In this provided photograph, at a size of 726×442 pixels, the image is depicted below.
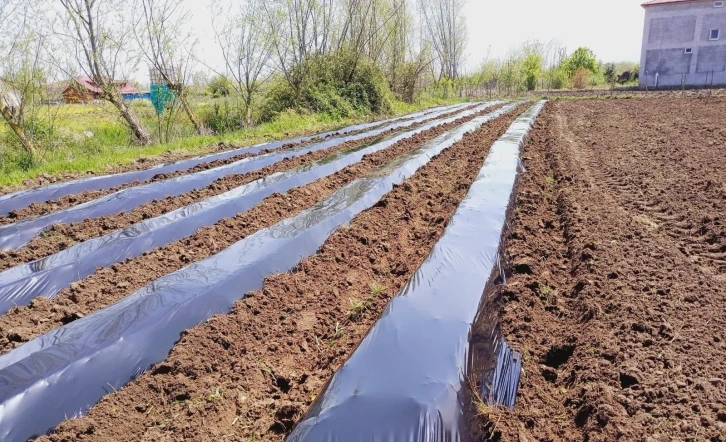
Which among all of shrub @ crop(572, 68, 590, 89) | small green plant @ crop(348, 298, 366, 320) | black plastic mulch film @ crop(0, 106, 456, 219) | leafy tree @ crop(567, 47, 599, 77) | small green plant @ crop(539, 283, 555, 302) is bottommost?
small green plant @ crop(348, 298, 366, 320)

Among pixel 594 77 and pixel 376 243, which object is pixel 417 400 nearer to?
pixel 376 243

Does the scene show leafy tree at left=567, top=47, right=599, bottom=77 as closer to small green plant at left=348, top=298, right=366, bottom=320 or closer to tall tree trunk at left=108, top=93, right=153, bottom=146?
tall tree trunk at left=108, top=93, right=153, bottom=146

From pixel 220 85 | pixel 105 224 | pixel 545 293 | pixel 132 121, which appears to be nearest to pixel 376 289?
pixel 545 293

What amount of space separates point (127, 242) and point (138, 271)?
1.79 ft

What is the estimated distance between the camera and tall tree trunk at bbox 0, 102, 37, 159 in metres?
8.90

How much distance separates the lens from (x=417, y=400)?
1.77 meters

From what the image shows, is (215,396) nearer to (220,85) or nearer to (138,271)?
(138,271)

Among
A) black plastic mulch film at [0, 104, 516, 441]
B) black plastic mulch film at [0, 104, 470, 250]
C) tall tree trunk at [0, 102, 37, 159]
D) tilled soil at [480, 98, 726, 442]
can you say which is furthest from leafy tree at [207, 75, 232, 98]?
black plastic mulch film at [0, 104, 516, 441]

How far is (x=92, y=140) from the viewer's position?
10383 mm

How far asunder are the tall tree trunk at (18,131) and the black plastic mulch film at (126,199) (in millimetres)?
5105

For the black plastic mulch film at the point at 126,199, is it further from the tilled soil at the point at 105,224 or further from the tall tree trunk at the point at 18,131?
the tall tree trunk at the point at 18,131

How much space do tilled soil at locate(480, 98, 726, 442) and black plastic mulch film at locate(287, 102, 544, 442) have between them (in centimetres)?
18

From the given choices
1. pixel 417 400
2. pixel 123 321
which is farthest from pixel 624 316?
pixel 123 321

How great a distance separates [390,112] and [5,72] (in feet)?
42.2
